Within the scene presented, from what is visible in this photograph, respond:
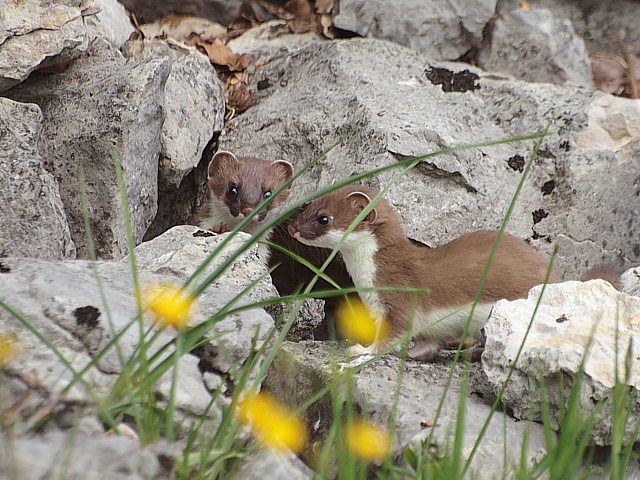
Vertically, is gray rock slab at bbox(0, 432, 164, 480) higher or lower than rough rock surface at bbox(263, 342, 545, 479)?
higher

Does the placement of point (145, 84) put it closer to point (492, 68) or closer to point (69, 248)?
point (69, 248)

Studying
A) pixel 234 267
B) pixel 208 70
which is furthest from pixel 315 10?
pixel 234 267

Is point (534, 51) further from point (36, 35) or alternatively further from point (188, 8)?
point (36, 35)

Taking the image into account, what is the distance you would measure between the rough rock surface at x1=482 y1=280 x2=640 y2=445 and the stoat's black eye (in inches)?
45.6

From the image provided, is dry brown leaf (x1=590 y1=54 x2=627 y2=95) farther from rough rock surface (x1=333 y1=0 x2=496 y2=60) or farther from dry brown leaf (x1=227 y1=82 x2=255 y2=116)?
dry brown leaf (x1=227 y1=82 x2=255 y2=116)

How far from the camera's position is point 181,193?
5.62 m

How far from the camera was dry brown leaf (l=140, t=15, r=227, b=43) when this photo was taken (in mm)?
6090

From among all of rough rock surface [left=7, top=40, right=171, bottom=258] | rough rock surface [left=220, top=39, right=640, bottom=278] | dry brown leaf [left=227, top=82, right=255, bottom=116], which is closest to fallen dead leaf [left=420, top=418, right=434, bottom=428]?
rough rock surface [left=220, top=39, right=640, bottom=278]

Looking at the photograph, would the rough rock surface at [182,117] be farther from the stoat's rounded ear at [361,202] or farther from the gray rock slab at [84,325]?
the gray rock slab at [84,325]

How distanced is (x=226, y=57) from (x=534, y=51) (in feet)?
6.09

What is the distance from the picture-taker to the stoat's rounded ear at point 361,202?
4.31 meters

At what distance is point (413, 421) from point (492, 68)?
3.36 m

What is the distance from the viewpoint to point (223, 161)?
5016 mm

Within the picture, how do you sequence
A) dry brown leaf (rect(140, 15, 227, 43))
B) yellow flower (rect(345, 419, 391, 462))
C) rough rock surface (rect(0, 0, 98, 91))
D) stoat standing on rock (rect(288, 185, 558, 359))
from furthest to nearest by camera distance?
1. dry brown leaf (rect(140, 15, 227, 43))
2. rough rock surface (rect(0, 0, 98, 91))
3. stoat standing on rock (rect(288, 185, 558, 359))
4. yellow flower (rect(345, 419, 391, 462))
